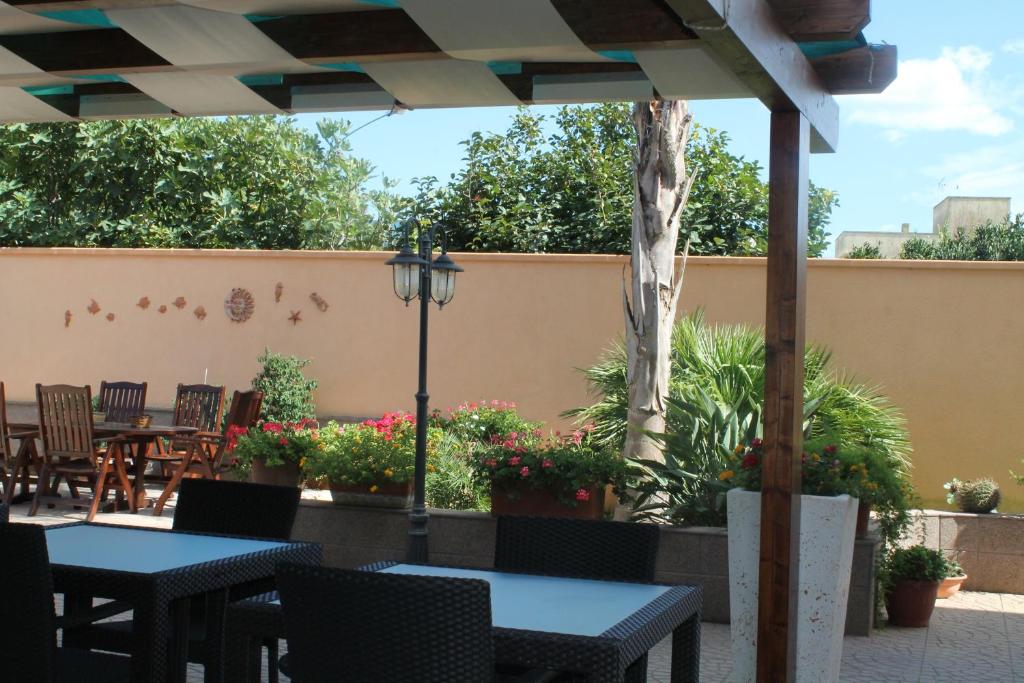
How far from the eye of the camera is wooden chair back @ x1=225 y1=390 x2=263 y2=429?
9.01 m

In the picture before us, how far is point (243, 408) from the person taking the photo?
9.09 metres

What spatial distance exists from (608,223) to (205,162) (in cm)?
740

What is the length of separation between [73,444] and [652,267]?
419 cm

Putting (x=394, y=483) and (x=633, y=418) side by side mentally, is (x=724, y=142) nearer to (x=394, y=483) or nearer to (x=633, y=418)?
(x=633, y=418)

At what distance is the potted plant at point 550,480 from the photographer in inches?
242

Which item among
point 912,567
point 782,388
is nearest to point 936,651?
point 912,567

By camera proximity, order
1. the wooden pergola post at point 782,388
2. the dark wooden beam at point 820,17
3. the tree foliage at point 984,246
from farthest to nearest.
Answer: the tree foliage at point 984,246, the wooden pergola post at point 782,388, the dark wooden beam at point 820,17

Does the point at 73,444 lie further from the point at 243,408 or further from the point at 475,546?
the point at 475,546

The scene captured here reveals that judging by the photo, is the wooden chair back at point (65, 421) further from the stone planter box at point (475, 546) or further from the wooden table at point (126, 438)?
the stone planter box at point (475, 546)

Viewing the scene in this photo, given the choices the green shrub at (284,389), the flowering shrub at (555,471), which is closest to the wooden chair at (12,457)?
the green shrub at (284,389)

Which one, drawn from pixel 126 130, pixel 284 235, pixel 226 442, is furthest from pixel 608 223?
pixel 226 442

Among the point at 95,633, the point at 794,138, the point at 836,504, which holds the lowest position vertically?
the point at 95,633

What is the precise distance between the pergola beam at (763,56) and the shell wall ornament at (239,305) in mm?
8199

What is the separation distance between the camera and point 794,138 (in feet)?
12.2
